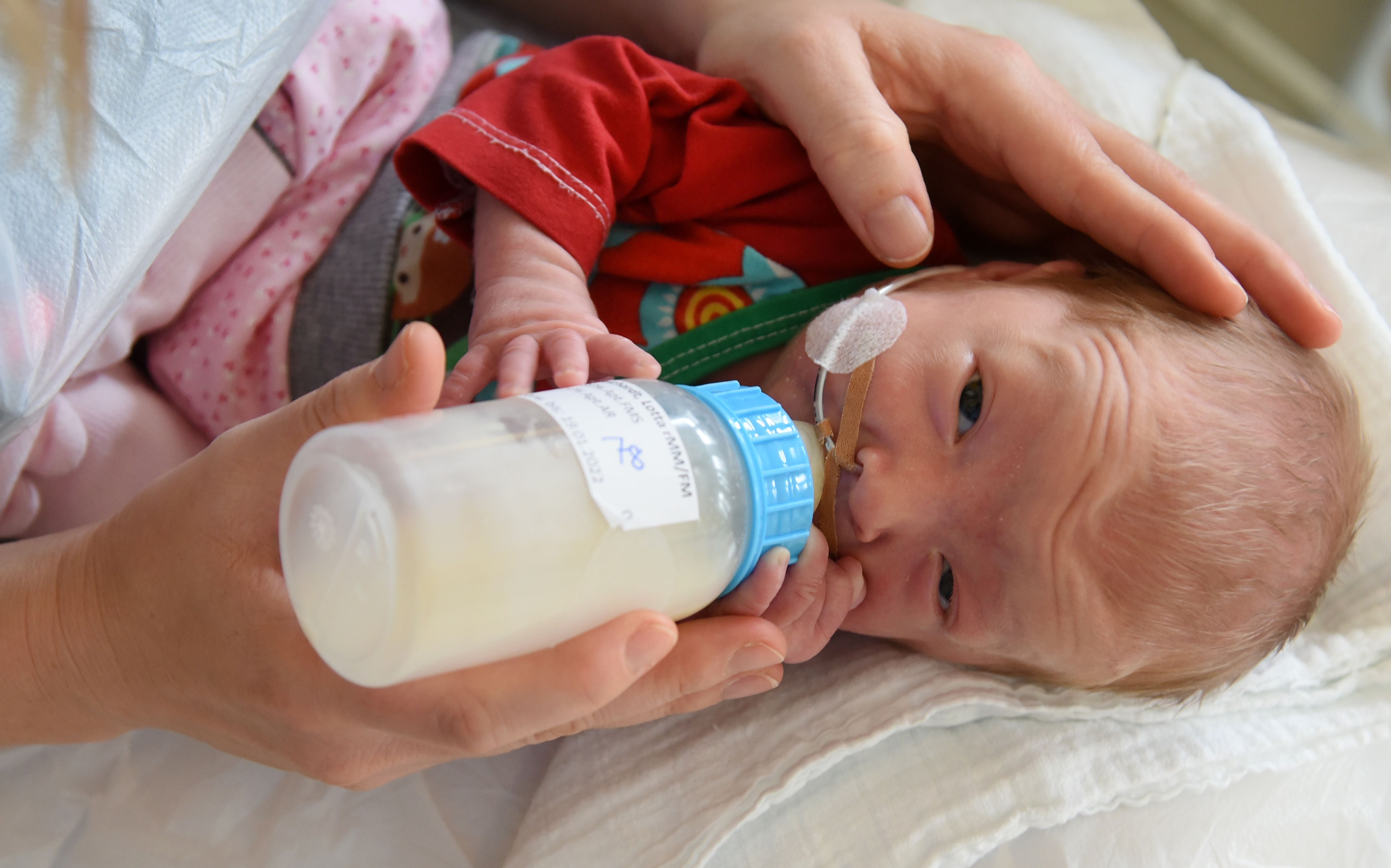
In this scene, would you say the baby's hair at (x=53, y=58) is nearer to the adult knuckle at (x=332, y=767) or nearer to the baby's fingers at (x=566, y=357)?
the baby's fingers at (x=566, y=357)

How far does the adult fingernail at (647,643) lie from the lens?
2.37 feet

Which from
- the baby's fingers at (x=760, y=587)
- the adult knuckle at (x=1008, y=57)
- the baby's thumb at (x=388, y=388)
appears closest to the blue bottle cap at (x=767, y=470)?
the baby's fingers at (x=760, y=587)

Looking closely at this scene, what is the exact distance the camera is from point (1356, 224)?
1.58 m

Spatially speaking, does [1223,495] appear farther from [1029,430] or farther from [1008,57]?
[1008,57]

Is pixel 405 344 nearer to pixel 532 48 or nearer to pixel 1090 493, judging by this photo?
pixel 1090 493

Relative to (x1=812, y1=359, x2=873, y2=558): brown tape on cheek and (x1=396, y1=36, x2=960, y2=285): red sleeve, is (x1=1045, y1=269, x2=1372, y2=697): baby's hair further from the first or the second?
(x1=396, y1=36, x2=960, y2=285): red sleeve

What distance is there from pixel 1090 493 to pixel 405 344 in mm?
735

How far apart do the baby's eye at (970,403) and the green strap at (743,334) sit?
28 centimetres

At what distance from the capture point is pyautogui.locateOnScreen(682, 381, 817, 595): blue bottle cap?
32.9 inches

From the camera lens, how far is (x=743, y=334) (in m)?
1.32

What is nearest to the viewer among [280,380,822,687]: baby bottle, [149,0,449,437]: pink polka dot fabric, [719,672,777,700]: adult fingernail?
[280,380,822,687]: baby bottle

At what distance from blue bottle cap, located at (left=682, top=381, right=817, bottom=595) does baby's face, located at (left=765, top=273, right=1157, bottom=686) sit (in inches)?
7.6

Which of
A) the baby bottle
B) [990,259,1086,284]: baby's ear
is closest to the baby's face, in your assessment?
[990,259,1086,284]: baby's ear

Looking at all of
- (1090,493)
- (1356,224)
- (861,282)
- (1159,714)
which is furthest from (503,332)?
(1356,224)
